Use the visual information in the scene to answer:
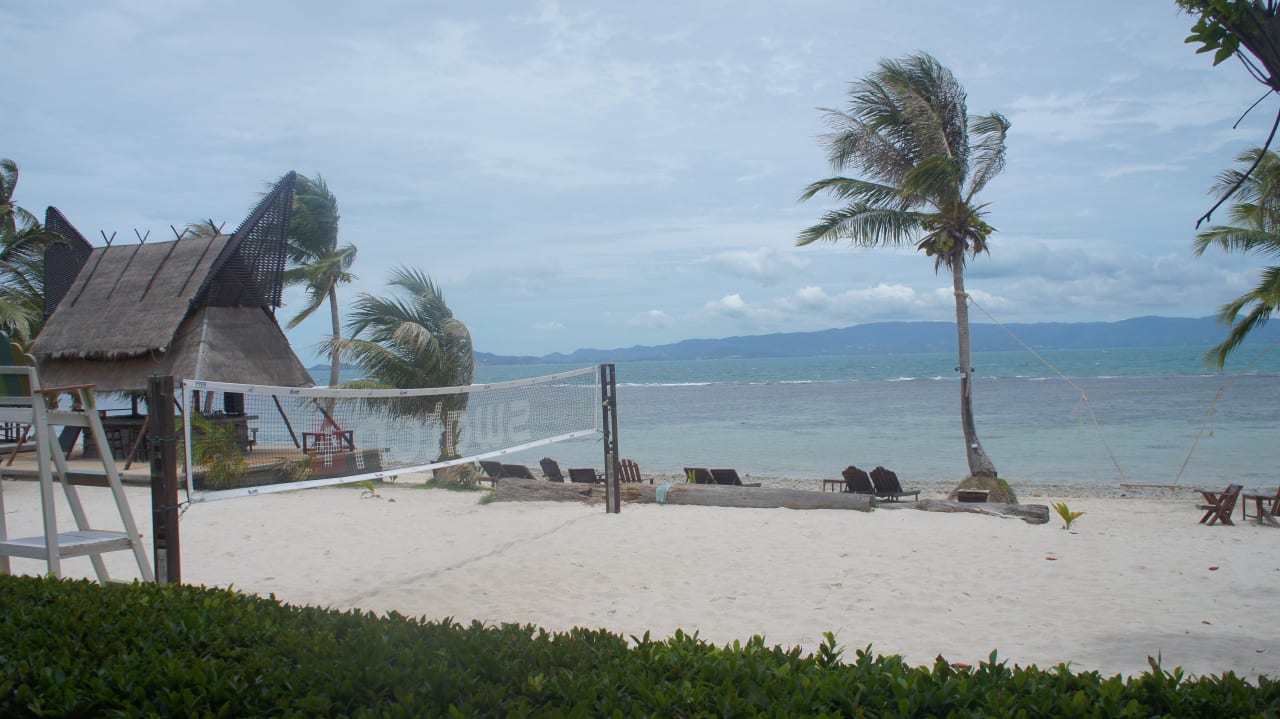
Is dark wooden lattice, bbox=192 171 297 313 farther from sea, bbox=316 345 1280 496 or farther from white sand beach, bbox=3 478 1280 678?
sea, bbox=316 345 1280 496

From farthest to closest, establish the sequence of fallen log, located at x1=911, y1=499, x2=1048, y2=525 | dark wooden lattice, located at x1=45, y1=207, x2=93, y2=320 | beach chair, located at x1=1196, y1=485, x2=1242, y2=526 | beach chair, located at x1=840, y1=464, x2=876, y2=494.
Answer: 1. dark wooden lattice, located at x1=45, y1=207, x2=93, y2=320
2. beach chair, located at x1=840, y1=464, x2=876, y2=494
3. beach chair, located at x1=1196, y1=485, x2=1242, y2=526
4. fallen log, located at x1=911, y1=499, x2=1048, y2=525

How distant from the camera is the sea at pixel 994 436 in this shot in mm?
22094

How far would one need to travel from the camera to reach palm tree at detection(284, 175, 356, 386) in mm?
21625

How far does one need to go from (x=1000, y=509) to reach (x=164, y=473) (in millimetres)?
9468

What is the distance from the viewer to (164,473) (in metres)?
5.48

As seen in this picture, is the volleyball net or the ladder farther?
the volleyball net

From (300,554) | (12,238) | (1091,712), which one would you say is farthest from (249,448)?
(1091,712)

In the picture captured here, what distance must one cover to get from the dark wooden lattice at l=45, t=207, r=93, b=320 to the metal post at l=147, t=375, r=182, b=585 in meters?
16.5

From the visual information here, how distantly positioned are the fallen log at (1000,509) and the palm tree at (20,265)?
18879mm

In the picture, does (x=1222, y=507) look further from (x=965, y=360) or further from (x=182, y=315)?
(x=182, y=315)

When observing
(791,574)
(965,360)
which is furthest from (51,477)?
(965,360)

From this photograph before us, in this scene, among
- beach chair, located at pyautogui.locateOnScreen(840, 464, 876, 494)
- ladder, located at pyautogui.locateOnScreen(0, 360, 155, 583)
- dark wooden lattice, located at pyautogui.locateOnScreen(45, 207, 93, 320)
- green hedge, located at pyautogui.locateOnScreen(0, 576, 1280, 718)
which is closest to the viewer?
Answer: green hedge, located at pyautogui.locateOnScreen(0, 576, 1280, 718)

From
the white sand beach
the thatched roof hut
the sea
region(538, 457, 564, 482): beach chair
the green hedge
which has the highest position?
the thatched roof hut

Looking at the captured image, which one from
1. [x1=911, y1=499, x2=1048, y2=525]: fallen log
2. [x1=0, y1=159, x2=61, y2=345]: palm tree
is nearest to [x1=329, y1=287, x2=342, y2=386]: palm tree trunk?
[x1=0, y1=159, x2=61, y2=345]: palm tree
